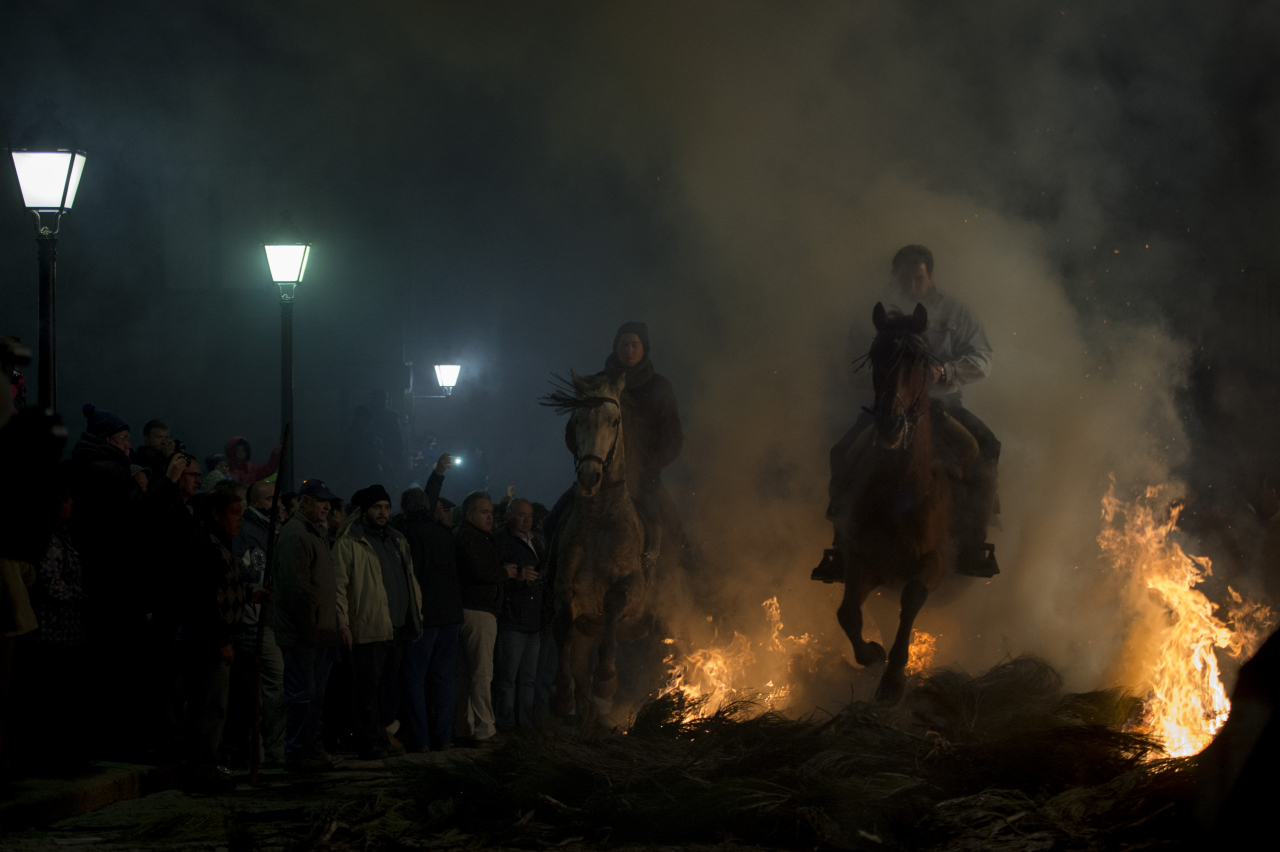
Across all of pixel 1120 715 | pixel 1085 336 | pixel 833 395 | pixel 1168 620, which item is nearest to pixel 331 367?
pixel 833 395

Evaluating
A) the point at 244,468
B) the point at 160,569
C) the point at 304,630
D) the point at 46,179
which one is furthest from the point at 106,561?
the point at 244,468

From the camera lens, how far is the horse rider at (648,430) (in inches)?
384

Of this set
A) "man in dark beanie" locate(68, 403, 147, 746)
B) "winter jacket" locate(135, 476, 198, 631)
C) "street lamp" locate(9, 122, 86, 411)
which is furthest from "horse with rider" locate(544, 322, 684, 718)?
"street lamp" locate(9, 122, 86, 411)

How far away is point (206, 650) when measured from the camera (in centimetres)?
756

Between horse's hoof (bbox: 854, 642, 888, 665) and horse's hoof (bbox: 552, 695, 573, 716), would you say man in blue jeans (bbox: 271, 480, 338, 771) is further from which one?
horse's hoof (bbox: 854, 642, 888, 665)

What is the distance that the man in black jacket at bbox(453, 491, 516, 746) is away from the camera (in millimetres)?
10273

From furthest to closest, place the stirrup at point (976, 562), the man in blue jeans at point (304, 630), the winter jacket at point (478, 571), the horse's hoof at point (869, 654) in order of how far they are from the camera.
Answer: the winter jacket at point (478, 571) < the stirrup at point (976, 562) < the horse's hoof at point (869, 654) < the man in blue jeans at point (304, 630)

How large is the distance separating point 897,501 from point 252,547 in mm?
4615

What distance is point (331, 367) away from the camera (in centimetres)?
2427

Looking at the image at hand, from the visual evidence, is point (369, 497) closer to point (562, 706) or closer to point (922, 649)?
point (562, 706)

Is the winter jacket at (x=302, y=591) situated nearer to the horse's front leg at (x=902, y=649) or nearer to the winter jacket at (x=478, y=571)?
the winter jacket at (x=478, y=571)

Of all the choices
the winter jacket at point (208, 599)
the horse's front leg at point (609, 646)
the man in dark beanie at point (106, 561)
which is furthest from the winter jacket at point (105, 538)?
the horse's front leg at point (609, 646)

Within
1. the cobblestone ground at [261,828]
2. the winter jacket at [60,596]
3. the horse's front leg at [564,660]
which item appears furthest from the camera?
the horse's front leg at [564,660]

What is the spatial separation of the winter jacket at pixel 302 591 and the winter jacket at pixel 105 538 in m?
1.11
